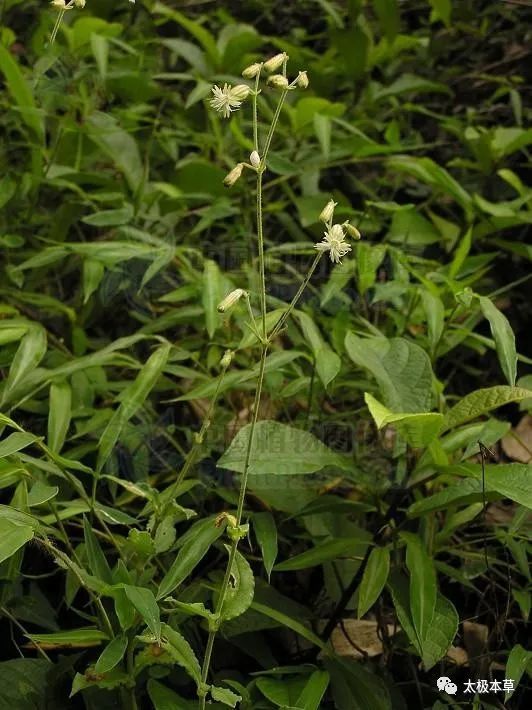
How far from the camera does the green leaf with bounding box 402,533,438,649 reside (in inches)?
37.9

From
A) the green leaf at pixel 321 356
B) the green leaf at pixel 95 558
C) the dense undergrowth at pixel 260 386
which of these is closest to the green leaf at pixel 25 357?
the dense undergrowth at pixel 260 386

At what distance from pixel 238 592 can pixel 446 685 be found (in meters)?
0.36

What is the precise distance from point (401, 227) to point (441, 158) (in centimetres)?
43

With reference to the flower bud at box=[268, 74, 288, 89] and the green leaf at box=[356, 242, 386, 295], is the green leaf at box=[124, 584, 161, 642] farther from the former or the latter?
the green leaf at box=[356, 242, 386, 295]

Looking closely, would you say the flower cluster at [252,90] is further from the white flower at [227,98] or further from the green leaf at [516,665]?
the green leaf at [516,665]

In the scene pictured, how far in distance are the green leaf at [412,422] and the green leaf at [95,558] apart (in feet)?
1.07

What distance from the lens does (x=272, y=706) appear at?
1.01m

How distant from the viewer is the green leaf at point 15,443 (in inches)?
35.6

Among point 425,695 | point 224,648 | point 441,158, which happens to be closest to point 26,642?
point 224,648

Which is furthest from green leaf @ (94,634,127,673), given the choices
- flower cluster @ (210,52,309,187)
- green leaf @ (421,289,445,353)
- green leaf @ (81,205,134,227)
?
green leaf @ (81,205,134,227)

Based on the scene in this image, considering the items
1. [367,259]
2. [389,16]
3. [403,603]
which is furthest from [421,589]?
[389,16]

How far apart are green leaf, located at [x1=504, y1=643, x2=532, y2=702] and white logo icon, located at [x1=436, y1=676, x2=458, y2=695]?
8cm

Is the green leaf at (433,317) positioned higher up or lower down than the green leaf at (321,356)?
lower down

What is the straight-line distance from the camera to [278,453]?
3.34ft
